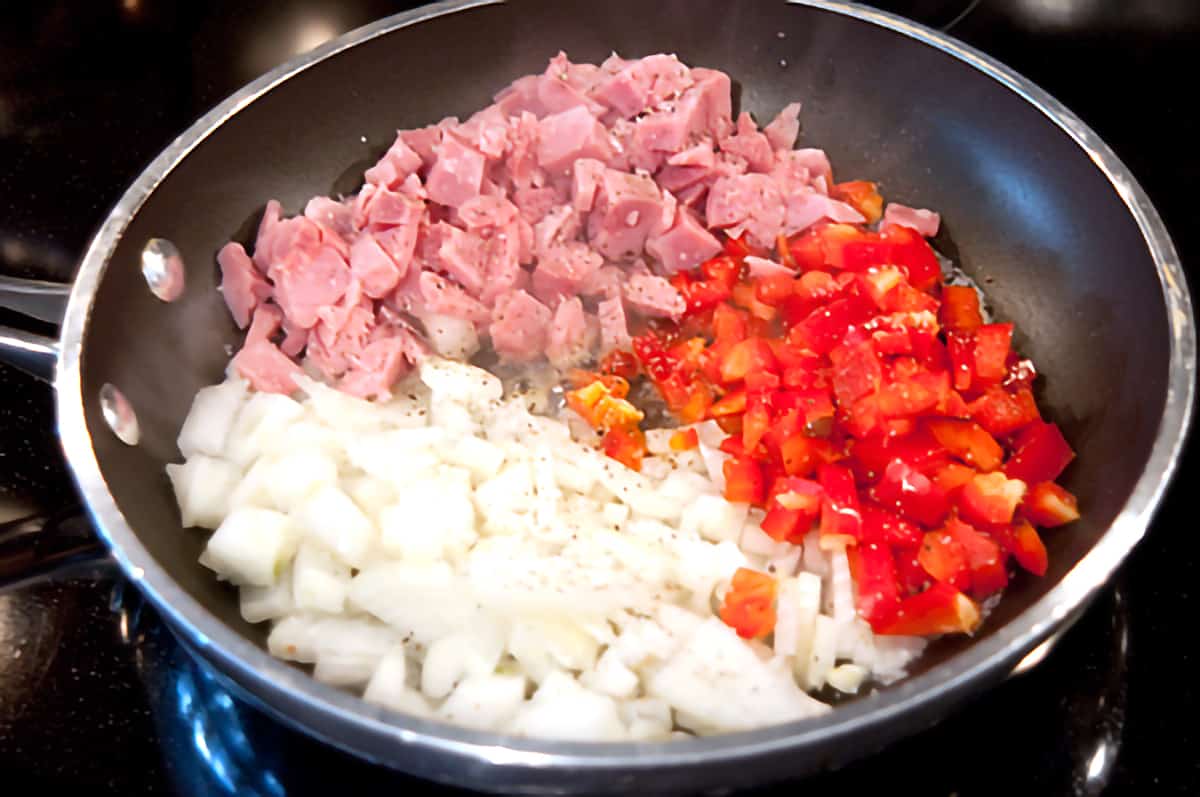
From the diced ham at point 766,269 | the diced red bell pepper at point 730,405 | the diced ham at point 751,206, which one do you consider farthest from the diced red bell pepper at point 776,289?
the diced red bell pepper at point 730,405

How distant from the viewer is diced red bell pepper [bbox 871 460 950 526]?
1294 millimetres

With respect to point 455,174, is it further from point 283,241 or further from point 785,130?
point 785,130

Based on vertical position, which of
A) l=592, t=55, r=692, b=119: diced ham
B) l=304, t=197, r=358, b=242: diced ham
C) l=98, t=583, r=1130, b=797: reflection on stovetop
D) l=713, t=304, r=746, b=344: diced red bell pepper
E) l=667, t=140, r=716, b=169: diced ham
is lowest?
l=98, t=583, r=1130, b=797: reflection on stovetop

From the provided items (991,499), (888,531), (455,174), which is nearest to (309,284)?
(455,174)

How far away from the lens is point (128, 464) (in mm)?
1305

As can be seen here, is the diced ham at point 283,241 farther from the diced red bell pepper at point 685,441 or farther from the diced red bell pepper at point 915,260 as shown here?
the diced red bell pepper at point 915,260

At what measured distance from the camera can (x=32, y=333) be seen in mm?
1381

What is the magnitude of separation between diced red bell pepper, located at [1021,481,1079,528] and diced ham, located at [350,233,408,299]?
973mm

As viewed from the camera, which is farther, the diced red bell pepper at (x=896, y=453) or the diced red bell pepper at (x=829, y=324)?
the diced red bell pepper at (x=829, y=324)

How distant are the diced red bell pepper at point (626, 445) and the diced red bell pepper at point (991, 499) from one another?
0.44 meters

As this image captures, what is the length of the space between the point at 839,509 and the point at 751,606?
175 mm

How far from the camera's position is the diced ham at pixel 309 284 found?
61.6 inches

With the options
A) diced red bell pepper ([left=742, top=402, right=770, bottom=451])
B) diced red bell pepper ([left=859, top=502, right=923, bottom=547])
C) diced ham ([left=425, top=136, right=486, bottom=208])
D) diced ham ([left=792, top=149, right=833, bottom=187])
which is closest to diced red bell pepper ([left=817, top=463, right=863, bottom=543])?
diced red bell pepper ([left=859, top=502, right=923, bottom=547])

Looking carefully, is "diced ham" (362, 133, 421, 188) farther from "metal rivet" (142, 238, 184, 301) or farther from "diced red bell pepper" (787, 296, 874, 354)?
"diced red bell pepper" (787, 296, 874, 354)
